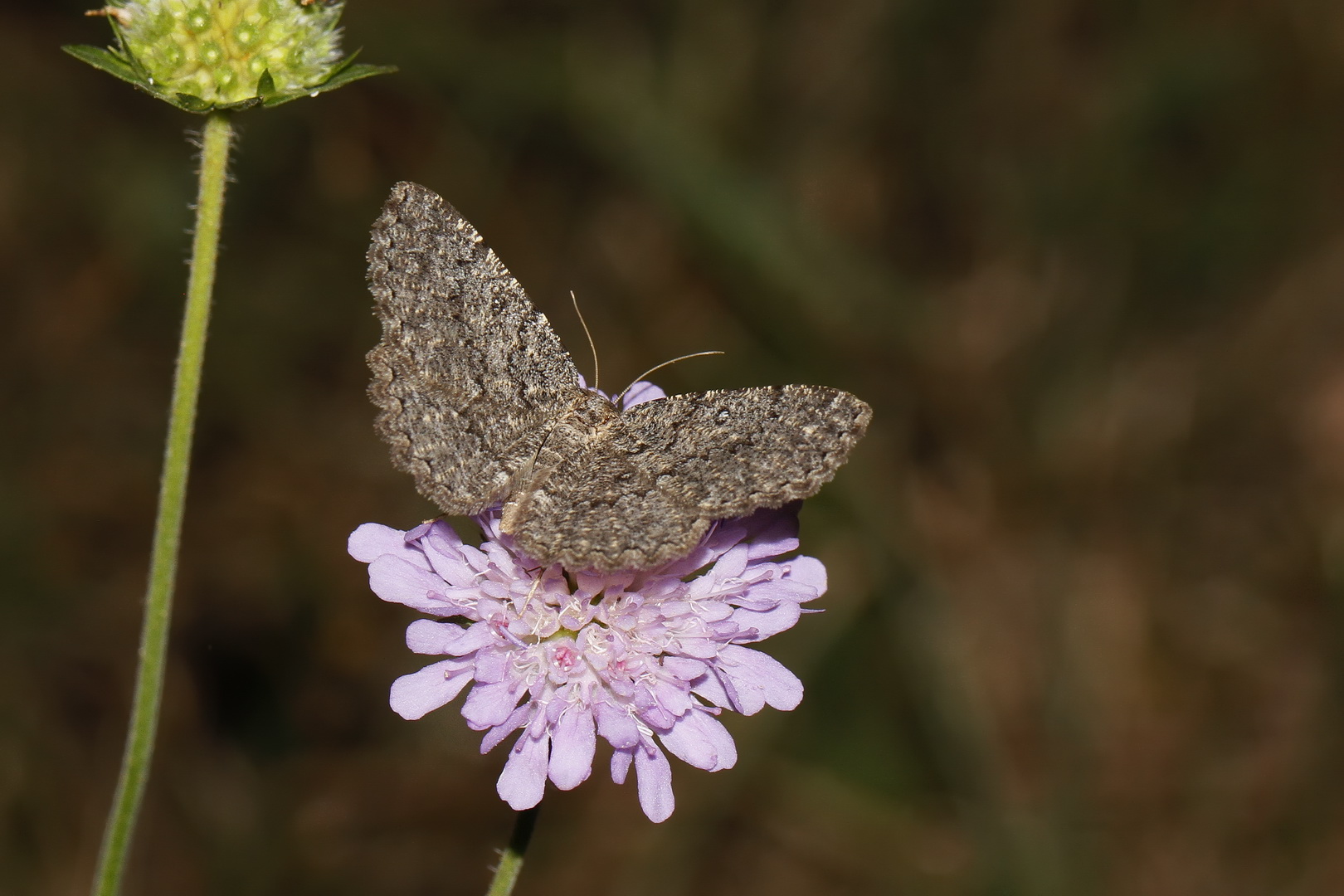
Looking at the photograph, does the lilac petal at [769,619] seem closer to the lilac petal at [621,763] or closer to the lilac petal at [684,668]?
the lilac petal at [684,668]

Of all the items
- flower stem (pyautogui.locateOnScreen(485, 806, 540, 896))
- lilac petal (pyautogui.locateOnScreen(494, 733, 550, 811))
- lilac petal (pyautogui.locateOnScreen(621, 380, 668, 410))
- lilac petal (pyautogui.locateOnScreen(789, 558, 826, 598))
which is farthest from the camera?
lilac petal (pyautogui.locateOnScreen(621, 380, 668, 410))

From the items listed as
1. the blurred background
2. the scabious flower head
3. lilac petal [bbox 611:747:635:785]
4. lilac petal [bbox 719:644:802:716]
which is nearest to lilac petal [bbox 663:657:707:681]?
the scabious flower head

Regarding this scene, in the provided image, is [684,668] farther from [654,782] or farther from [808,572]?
[808,572]

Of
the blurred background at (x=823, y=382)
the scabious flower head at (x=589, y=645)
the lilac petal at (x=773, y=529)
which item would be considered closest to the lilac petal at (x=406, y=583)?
the scabious flower head at (x=589, y=645)

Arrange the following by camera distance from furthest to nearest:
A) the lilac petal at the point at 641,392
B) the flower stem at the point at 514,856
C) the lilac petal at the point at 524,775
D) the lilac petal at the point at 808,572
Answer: the lilac petal at the point at 641,392
the lilac petal at the point at 808,572
the lilac petal at the point at 524,775
the flower stem at the point at 514,856

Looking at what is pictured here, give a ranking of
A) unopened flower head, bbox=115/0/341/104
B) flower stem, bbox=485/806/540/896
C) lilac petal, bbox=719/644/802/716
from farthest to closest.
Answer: lilac petal, bbox=719/644/802/716 < unopened flower head, bbox=115/0/341/104 < flower stem, bbox=485/806/540/896

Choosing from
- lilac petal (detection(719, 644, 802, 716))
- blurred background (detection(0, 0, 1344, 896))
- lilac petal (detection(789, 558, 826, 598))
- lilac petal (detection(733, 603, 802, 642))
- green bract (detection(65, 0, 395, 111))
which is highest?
blurred background (detection(0, 0, 1344, 896))

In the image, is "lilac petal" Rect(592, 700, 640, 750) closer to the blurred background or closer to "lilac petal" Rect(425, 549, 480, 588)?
"lilac petal" Rect(425, 549, 480, 588)
